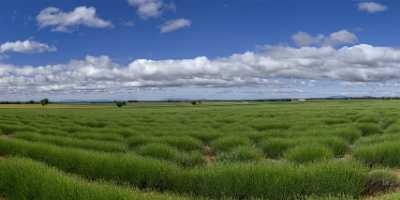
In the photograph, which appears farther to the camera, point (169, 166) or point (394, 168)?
point (394, 168)

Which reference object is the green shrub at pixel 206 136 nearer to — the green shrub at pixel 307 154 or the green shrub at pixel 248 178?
the green shrub at pixel 307 154

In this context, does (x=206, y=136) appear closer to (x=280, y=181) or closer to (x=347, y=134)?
(x=347, y=134)

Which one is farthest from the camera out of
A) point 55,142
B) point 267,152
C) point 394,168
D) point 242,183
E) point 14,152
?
point 55,142

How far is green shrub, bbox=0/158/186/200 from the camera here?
5641 mm

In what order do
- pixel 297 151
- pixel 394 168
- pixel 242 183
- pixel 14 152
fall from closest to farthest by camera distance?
pixel 242 183 → pixel 394 168 → pixel 297 151 → pixel 14 152

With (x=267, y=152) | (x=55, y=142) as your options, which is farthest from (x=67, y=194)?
(x=55, y=142)

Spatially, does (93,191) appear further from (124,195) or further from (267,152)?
(267,152)

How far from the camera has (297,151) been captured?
1071cm

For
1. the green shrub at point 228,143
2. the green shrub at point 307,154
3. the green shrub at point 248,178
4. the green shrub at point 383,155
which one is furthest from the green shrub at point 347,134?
the green shrub at point 248,178

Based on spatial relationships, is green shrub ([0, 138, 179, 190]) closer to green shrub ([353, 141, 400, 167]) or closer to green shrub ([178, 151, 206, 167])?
green shrub ([178, 151, 206, 167])

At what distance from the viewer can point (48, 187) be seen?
6.37m

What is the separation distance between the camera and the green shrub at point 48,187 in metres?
5.64

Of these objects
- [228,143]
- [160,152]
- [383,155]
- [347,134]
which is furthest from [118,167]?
[347,134]

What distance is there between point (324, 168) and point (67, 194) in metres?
4.16
